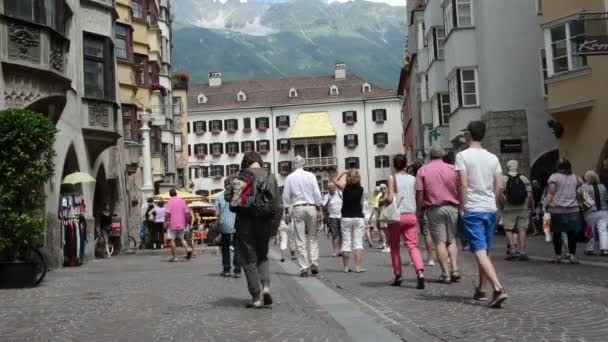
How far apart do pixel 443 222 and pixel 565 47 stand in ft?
49.7

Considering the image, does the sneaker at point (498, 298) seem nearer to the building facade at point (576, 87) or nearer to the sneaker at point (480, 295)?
the sneaker at point (480, 295)

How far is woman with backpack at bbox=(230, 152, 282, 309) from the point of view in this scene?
9.41 metres

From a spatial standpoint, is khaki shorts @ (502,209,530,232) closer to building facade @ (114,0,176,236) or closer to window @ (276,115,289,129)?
building facade @ (114,0,176,236)

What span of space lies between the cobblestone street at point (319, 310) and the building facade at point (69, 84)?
5.29 meters

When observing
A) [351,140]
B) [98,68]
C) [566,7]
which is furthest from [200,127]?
[566,7]

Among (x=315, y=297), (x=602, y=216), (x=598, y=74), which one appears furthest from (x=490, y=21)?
(x=315, y=297)

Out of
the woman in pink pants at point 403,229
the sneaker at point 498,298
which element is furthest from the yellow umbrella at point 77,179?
the sneaker at point 498,298

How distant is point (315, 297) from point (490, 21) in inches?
869

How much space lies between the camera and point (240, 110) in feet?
315

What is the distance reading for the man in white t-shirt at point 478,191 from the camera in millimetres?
8781

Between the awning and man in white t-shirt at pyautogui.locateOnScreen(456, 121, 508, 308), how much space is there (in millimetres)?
84929

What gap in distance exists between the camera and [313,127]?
311 ft

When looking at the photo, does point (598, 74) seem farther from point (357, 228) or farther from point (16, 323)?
point (16, 323)

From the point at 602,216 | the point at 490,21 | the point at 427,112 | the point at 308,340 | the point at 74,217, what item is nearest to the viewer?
the point at 308,340
